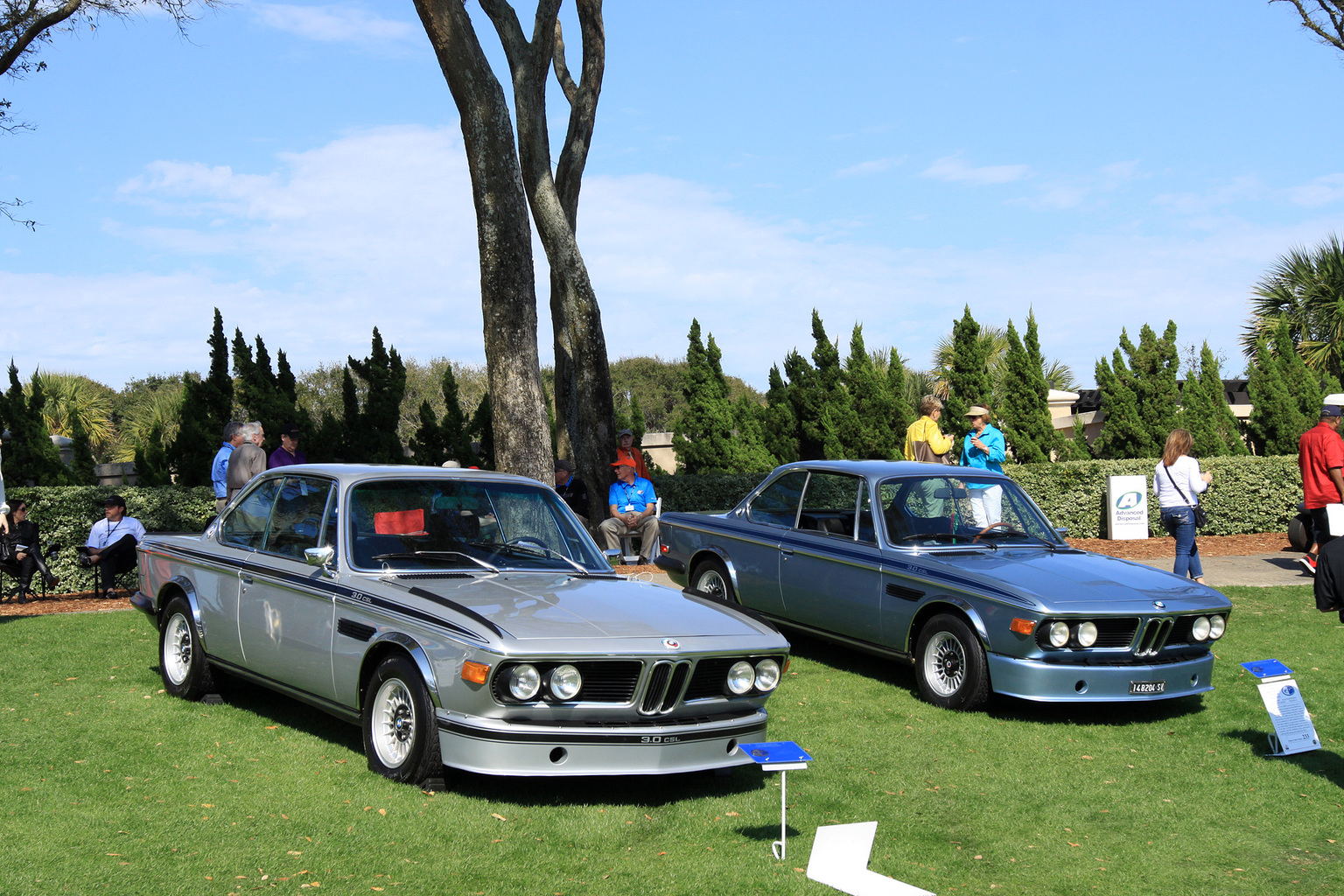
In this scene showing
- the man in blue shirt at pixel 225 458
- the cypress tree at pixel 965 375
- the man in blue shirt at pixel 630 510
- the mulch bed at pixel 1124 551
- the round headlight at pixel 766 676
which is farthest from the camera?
the cypress tree at pixel 965 375

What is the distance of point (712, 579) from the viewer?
9953mm

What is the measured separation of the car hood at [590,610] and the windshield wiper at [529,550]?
186 millimetres

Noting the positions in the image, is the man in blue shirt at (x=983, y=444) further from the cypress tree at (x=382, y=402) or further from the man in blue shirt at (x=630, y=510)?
the cypress tree at (x=382, y=402)

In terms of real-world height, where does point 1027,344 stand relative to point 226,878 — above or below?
above

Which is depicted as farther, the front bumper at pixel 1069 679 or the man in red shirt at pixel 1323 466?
the man in red shirt at pixel 1323 466

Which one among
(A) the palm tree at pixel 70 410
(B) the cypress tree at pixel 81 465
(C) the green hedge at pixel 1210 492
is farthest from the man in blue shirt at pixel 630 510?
(A) the palm tree at pixel 70 410

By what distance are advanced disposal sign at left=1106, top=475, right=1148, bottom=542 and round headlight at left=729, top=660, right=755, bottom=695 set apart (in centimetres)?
1494

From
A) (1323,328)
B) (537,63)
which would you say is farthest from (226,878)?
(1323,328)

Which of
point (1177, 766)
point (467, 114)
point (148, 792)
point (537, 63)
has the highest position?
point (537, 63)

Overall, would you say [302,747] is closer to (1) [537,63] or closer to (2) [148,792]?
(2) [148,792]

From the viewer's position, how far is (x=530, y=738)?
519cm

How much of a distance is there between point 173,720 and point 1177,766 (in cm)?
591

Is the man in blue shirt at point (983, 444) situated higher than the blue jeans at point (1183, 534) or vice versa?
the man in blue shirt at point (983, 444)

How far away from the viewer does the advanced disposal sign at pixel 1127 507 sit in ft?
62.5
